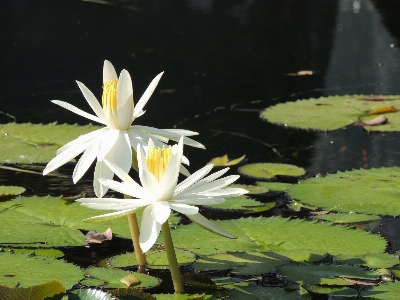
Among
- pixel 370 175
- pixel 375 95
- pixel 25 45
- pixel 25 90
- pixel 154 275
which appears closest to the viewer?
pixel 154 275

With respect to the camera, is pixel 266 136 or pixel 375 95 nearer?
pixel 266 136

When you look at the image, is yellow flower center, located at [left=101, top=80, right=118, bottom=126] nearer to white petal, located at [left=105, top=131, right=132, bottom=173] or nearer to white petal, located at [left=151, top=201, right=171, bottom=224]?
white petal, located at [left=105, top=131, right=132, bottom=173]

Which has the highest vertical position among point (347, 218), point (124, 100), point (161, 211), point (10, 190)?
point (124, 100)

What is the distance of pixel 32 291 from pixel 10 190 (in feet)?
2.98

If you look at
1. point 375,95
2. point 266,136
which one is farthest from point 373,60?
point 266,136

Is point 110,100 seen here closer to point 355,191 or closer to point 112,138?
point 112,138

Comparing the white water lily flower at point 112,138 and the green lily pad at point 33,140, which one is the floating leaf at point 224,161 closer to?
the green lily pad at point 33,140

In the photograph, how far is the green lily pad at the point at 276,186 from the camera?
184cm

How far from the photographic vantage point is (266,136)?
2525 millimetres

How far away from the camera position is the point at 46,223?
1522mm

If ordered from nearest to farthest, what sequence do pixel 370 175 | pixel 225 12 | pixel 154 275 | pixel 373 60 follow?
pixel 154 275, pixel 370 175, pixel 373 60, pixel 225 12


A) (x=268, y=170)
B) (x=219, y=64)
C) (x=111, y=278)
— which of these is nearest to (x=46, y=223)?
(x=111, y=278)

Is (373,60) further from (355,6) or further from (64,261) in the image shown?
(64,261)

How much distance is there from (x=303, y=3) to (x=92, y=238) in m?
5.26
